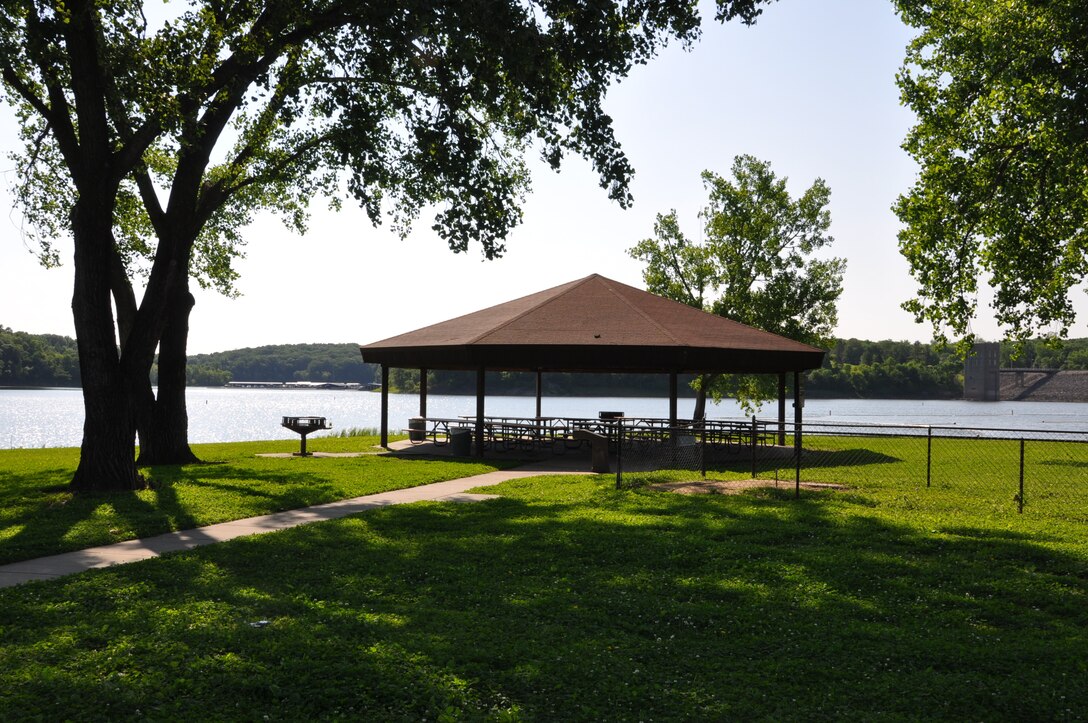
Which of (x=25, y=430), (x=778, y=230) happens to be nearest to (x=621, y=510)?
(x=778, y=230)

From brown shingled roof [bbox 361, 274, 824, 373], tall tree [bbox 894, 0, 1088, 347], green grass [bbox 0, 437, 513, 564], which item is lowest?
green grass [bbox 0, 437, 513, 564]

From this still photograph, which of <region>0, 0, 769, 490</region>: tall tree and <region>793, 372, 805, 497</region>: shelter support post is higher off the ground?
<region>0, 0, 769, 490</region>: tall tree

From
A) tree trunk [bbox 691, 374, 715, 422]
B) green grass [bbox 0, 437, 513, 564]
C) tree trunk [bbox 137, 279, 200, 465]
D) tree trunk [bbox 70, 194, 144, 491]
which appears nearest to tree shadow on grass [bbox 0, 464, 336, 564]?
green grass [bbox 0, 437, 513, 564]

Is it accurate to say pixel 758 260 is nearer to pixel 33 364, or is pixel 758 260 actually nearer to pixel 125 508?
pixel 125 508

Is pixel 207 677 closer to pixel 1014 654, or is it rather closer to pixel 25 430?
pixel 1014 654

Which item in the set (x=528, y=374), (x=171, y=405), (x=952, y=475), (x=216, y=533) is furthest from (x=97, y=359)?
(x=528, y=374)

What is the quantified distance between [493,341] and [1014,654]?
16.3 m

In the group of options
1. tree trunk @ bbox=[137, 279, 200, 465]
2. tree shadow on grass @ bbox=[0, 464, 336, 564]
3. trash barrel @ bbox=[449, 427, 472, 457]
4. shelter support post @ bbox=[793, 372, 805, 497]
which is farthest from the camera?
trash barrel @ bbox=[449, 427, 472, 457]

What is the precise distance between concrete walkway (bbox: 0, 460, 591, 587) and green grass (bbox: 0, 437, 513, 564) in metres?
0.32

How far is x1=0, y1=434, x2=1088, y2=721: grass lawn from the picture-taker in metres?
5.08

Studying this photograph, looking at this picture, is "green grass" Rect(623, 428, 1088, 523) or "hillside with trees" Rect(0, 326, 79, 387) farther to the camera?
"hillside with trees" Rect(0, 326, 79, 387)

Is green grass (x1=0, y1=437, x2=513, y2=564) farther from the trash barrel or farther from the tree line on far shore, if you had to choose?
the tree line on far shore

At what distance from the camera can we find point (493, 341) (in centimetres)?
2144

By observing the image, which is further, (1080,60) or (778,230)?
(778,230)
